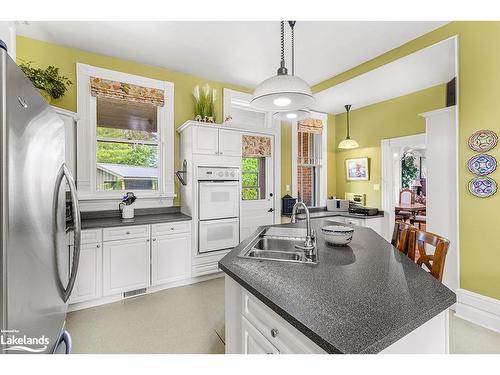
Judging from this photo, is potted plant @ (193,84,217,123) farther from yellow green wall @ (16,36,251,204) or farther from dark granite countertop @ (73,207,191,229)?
dark granite countertop @ (73,207,191,229)

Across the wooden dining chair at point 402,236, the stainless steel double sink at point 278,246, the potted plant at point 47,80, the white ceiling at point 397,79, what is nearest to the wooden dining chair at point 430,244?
the wooden dining chair at point 402,236

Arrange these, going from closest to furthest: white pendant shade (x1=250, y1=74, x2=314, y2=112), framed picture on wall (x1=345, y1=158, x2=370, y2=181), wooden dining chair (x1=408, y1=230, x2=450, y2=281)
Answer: wooden dining chair (x1=408, y1=230, x2=450, y2=281) → white pendant shade (x1=250, y1=74, x2=314, y2=112) → framed picture on wall (x1=345, y1=158, x2=370, y2=181)

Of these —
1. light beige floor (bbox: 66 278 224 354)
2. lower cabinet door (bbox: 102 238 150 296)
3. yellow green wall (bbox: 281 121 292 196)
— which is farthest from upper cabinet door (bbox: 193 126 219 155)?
light beige floor (bbox: 66 278 224 354)

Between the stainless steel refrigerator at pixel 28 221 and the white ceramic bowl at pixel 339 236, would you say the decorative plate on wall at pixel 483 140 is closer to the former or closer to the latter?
the white ceramic bowl at pixel 339 236

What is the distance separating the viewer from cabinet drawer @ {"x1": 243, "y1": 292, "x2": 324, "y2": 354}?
2.73 feet

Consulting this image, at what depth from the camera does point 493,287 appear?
2.17 m

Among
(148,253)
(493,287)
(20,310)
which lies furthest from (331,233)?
(148,253)

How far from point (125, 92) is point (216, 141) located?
1.35 meters

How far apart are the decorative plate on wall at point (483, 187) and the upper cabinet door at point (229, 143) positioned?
2636 mm

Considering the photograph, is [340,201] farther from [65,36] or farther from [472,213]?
[65,36]

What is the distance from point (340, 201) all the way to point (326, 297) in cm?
374

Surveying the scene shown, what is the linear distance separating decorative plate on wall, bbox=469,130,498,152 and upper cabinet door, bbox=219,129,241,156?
2591mm

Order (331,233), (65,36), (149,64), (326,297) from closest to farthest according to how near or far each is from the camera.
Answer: (326,297) → (331,233) → (65,36) → (149,64)

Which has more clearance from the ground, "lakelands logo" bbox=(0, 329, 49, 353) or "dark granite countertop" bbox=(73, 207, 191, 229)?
"dark granite countertop" bbox=(73, 207, 191, 229)
